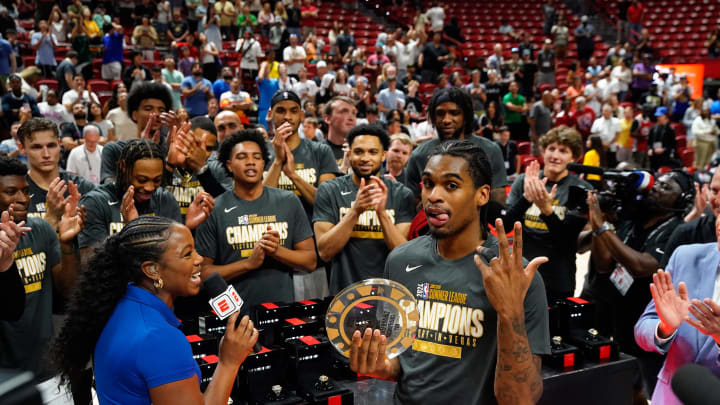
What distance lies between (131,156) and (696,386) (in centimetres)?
310

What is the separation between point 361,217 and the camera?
3.82 m

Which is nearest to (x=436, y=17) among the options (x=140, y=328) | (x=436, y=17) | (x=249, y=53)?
(x=436, y=17)

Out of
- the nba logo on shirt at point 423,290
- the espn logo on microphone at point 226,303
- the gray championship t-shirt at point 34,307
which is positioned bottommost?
the gray championship t-shirt at point 34,307

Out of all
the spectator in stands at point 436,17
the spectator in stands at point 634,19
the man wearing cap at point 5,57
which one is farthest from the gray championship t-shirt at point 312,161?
the spectator in stands at point 634,19

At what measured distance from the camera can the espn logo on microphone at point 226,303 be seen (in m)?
2.23

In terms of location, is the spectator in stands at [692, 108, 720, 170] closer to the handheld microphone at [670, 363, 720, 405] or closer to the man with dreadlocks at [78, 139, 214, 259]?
the man with dreadlocks at [78, 139, 214, 259]

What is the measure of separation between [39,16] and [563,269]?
43.9ft

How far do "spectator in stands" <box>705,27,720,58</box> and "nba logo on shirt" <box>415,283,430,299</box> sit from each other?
19766 millimetres

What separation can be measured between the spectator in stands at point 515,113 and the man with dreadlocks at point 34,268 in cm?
1165

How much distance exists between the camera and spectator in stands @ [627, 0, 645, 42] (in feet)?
63.8

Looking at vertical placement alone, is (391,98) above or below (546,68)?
below

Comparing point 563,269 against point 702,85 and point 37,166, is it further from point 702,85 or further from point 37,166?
point 702,85

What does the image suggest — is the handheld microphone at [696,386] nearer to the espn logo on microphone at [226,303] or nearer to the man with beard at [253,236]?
the espn logo on microphone at [226,303]

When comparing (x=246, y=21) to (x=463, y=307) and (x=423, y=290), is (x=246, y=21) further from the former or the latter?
(x=463, y=307)
